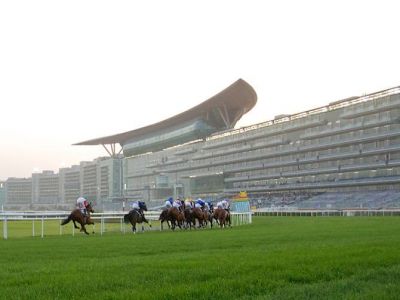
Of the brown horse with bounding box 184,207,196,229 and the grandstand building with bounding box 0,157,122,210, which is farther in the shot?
the grandstand building with bounding box 0,157,122,210

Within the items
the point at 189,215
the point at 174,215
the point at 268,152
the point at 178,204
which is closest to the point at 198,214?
the point at 189,215

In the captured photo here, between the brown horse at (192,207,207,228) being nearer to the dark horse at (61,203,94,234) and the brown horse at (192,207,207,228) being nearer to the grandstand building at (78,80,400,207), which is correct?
the dark horse at (61,203,94,234)

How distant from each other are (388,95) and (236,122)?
4975 centimetres

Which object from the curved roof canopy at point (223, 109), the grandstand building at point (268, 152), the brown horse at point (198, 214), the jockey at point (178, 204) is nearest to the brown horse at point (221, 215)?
the brown horse at point (198, 214)

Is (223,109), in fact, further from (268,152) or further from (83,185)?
(83,185)

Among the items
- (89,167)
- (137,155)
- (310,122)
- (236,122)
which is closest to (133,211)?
(310,122)

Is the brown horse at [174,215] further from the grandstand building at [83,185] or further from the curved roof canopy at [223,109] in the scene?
the grandstand building at [83,185]

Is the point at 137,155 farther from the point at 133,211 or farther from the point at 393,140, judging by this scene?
the point at 133,211

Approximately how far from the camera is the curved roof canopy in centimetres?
10081

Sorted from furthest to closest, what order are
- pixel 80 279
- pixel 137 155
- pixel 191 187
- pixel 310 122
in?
pixel 137 155, pixel 191 187, pixel 310 122, pixel 80 279

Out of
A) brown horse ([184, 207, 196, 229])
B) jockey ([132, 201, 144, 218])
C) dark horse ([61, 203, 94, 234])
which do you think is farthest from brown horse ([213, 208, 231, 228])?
dark horse ([61, 203, 94, 234])

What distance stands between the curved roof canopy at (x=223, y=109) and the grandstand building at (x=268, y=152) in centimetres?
18

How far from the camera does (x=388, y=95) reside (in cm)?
6353

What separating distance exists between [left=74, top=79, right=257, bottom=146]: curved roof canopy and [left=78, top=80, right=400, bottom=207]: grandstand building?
184mm
